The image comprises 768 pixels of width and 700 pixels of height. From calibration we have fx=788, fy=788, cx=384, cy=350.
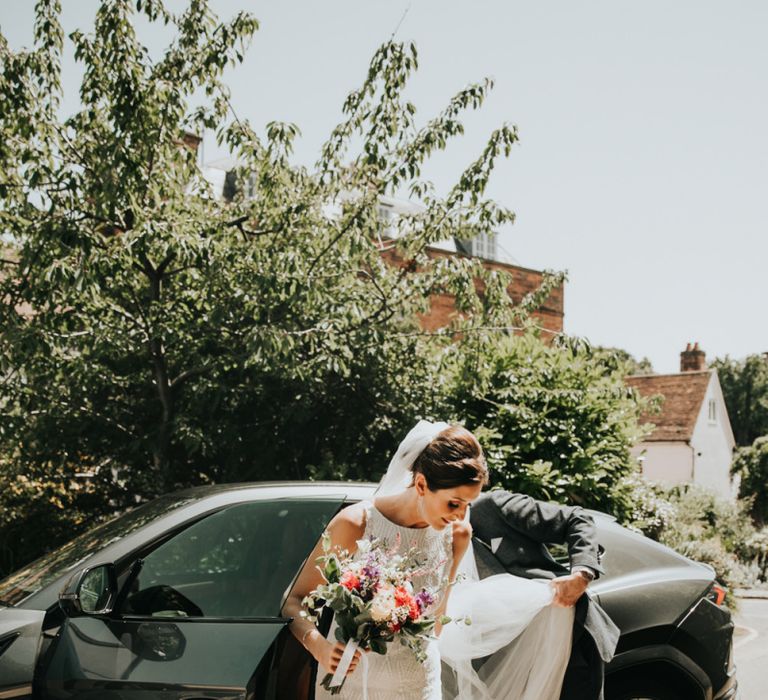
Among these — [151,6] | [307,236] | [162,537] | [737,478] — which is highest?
[151,6]

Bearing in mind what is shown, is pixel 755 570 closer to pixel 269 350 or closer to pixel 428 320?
pixel 428 320

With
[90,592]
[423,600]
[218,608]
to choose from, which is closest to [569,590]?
[423,600]

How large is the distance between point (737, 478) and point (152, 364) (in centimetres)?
3910

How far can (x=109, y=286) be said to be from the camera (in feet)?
22.5

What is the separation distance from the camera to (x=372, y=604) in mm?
2646

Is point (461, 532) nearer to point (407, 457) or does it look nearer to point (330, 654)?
point (407, 457)

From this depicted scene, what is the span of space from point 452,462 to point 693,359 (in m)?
37.1

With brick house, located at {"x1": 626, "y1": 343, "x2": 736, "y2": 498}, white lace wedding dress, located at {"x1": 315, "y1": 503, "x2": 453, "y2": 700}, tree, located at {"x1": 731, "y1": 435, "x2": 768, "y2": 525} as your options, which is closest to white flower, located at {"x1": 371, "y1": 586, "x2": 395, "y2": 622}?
white lace wedding dress, located at {"x1": 315, "y1": 503, "x2": 453, "y2": 700}

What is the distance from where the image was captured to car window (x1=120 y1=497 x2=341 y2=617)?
3465 mm

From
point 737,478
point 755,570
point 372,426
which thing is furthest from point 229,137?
point 737,478

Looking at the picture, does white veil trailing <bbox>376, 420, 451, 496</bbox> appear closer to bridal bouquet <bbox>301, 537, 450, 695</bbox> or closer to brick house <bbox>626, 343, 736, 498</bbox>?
bridal bouquet <bbox>301, 537, 450, 695</bbox>

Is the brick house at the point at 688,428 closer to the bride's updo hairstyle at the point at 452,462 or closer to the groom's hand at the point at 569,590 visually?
the groom's hand at the point at 569,590

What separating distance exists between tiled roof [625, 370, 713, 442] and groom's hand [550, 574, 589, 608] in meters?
31.0

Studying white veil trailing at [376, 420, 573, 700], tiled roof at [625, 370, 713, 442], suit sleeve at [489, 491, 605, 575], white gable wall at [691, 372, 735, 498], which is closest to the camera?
white veil trailing at [376, 420, 573, 700]
